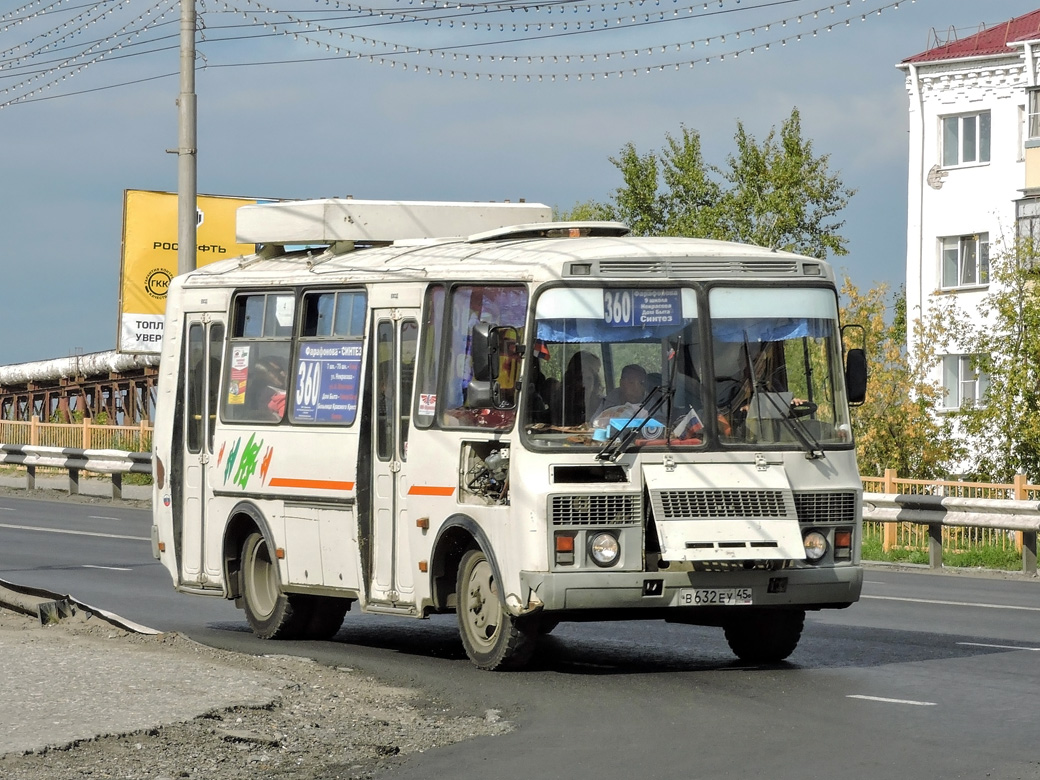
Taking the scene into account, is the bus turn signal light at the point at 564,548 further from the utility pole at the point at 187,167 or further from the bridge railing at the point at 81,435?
the bridge railing at the point at 81,435

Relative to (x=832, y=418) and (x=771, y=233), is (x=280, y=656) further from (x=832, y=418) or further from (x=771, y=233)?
(x=771, y=233)

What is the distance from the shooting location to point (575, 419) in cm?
1198

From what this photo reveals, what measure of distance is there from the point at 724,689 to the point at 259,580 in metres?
4.74

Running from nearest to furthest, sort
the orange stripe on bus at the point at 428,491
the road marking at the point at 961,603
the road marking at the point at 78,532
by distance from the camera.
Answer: the orange stripe on bus at the point at 428,491
the road marking at the point at 961,603
the road marking at the point at 78,532

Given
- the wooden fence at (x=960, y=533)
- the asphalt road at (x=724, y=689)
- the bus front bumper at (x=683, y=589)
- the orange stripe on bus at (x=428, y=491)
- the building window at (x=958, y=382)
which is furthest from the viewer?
the building window at (x=958, y=382)

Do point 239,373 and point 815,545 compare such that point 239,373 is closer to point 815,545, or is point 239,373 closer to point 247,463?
point 247,463

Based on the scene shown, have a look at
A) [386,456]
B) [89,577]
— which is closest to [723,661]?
[386,456]

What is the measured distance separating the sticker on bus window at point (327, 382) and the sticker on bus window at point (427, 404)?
31.5 inches

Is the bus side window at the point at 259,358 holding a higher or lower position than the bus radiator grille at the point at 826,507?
higher

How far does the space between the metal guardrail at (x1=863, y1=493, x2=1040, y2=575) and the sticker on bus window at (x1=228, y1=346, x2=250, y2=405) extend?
1051 centimetres

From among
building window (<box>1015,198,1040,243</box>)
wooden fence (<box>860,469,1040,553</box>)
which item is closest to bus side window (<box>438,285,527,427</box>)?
wooden fence (<box>860,469,1040,553</box>)

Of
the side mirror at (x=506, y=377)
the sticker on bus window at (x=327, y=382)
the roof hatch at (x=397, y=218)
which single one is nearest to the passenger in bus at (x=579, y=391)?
the side mirror at (x=506, y=377)

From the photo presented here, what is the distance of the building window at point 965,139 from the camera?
51781 mm

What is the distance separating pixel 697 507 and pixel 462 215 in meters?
4.20
